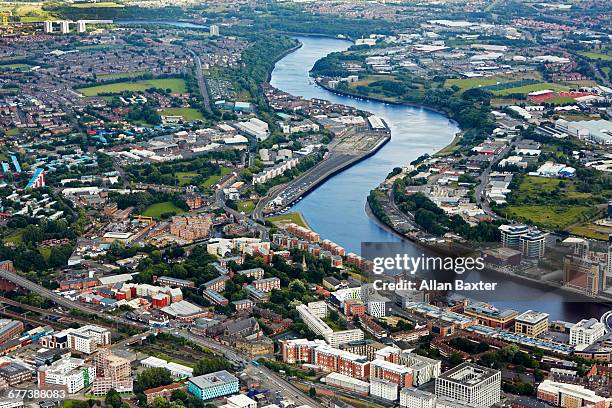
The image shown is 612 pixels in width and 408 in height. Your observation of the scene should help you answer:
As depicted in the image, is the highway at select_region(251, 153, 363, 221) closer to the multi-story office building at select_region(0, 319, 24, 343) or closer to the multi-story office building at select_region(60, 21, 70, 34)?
the multi-story office building at select_region(0, 319, 24, 343)

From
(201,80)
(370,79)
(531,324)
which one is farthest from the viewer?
(370,79)

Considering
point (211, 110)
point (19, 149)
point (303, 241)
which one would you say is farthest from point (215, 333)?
point (211, 110)

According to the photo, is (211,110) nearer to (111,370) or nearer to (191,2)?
(111,370)

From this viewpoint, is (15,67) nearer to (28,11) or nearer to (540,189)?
(28,11)

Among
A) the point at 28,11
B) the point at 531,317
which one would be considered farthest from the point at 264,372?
the point at 28,11

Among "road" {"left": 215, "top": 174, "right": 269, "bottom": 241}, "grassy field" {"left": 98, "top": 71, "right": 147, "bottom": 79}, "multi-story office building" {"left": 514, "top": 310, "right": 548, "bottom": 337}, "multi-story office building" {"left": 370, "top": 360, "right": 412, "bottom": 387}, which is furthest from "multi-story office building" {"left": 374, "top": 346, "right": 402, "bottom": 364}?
"grassy field" {"left": 98, "top": 71, "right": 147, "bottom": 79}
